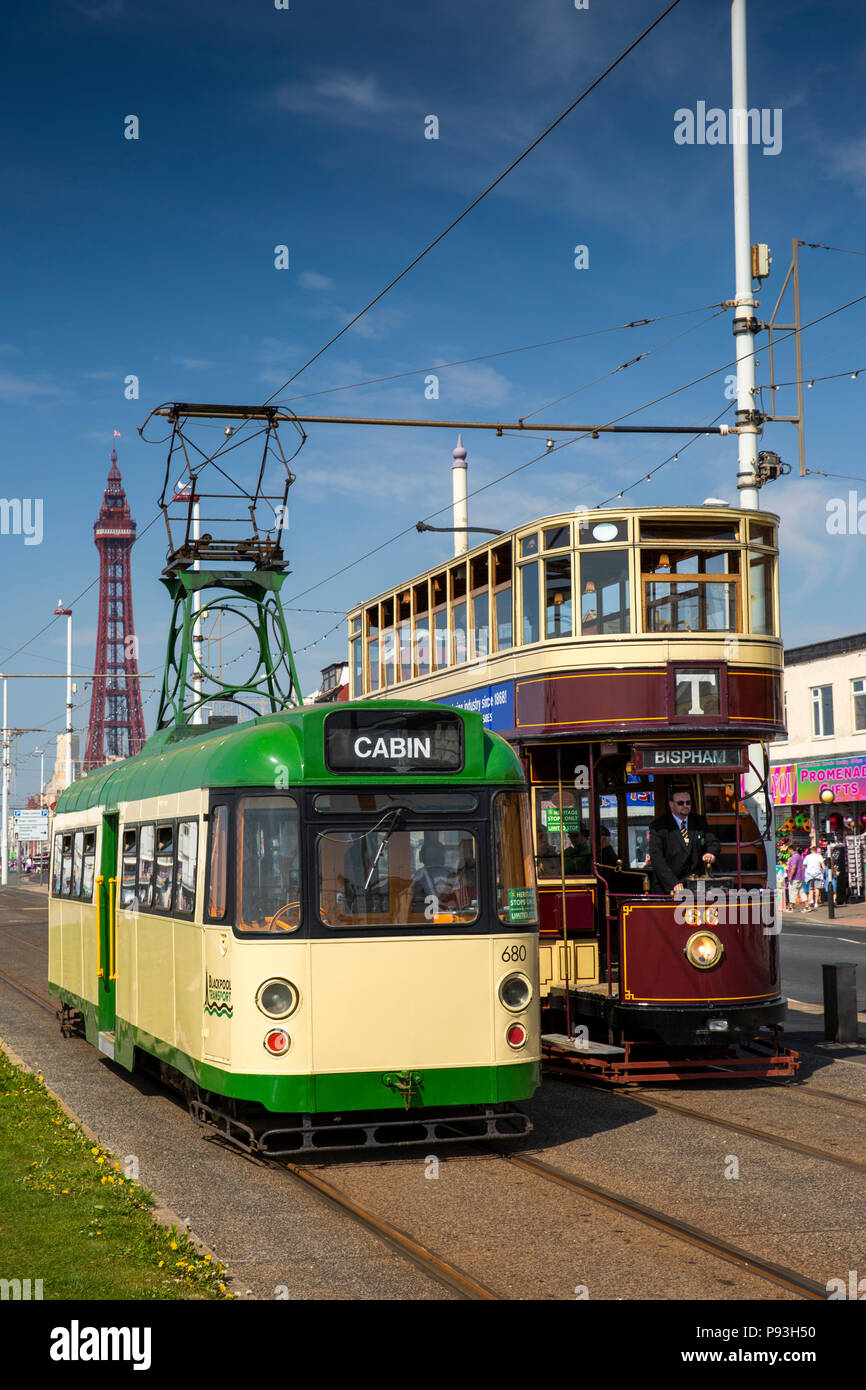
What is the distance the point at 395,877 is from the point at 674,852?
3.75 meters

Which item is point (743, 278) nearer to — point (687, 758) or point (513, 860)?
point (687, 758)

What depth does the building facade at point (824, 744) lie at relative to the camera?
42.8 meters

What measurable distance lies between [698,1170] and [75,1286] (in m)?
4.30

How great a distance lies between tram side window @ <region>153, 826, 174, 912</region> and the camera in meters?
11.7

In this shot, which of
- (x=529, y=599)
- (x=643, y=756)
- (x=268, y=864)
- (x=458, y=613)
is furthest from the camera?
(x=458, y=613)

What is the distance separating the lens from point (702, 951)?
1271 cm

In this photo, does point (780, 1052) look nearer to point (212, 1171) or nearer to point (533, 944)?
point (533, 944)

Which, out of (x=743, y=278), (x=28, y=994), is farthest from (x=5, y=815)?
(x=743, y=278)

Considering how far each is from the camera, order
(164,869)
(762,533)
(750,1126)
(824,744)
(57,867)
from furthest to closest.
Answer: (824,744) < (57,867) < (762,533) < (164,869) < (750,1126)

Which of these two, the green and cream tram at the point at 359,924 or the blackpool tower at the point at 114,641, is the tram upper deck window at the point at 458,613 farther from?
the blackpool tower at the point at 114,641

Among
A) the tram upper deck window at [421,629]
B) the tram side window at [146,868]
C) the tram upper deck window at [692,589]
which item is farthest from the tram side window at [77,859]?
the tram upper deck window at [692,589]

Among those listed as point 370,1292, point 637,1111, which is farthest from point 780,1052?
point 370,1292
